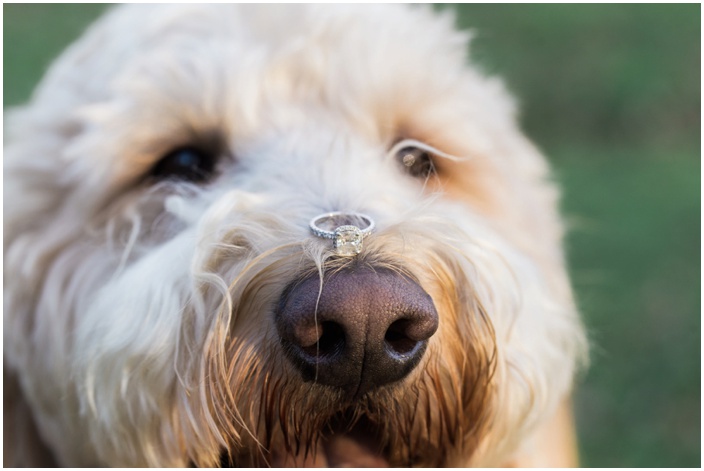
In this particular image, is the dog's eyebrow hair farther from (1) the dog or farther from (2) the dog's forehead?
(2) the dog's forehead

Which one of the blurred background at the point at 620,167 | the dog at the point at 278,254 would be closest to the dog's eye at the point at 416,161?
the dog at the point at 278,254

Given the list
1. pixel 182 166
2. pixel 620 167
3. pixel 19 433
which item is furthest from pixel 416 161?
pixel 620 167

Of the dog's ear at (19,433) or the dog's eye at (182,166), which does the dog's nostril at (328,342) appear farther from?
the dog's ear at (19,433)

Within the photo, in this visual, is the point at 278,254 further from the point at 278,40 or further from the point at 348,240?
the point at 278,40

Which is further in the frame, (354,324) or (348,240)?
(348,240)

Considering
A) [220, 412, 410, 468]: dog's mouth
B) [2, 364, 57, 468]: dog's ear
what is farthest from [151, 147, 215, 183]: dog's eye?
[220, 412, 410, 468]: dog's mouth

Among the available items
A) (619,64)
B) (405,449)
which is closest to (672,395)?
(405,449)
